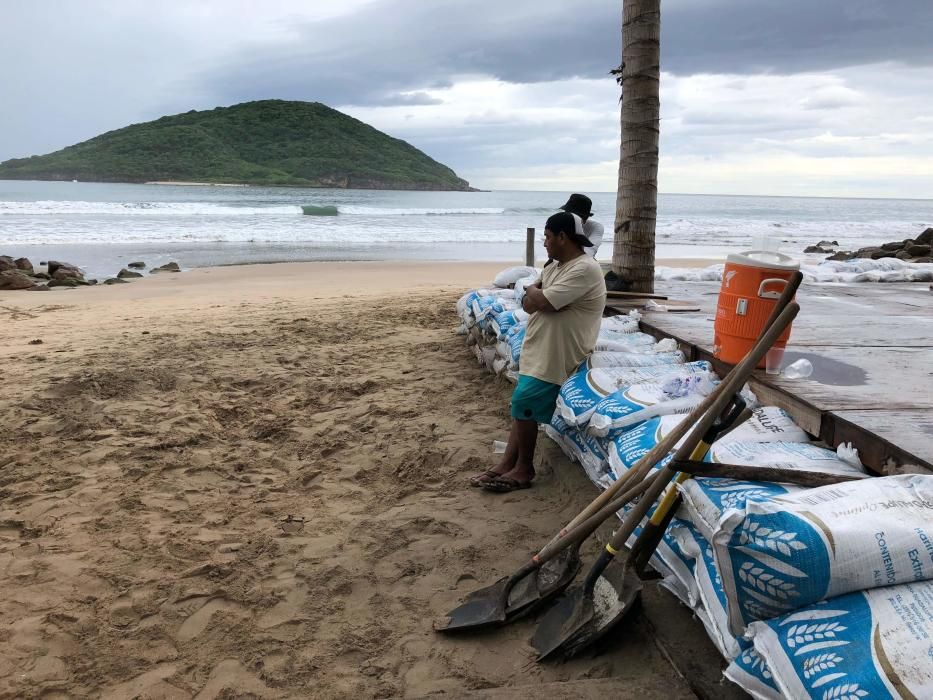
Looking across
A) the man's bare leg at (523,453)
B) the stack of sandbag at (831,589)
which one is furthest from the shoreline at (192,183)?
the stack of sandbag at (831,589)

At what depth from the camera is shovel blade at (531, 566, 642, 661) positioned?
7.38 ft

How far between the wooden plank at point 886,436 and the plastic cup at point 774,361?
568 millimetres

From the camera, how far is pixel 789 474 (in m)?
2.07

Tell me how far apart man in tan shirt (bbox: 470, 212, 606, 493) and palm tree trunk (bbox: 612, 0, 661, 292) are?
2.05 meters

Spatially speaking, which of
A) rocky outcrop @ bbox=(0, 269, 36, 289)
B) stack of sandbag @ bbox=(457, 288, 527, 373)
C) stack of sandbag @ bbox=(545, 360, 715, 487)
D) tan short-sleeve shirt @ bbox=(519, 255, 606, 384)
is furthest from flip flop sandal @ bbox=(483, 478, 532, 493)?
rocky outcrop @ bbox=(0, 269, 36, 289)

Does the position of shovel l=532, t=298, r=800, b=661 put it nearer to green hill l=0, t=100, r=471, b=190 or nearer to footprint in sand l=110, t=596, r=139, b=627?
footprint in sand l=110, t=596, r=139, b=627

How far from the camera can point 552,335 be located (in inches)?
142

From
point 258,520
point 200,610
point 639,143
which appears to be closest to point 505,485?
point 258,520

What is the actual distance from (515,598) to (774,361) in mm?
1609

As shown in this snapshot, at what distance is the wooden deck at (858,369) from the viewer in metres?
2.35

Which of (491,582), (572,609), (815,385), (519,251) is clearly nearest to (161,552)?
(491,582)

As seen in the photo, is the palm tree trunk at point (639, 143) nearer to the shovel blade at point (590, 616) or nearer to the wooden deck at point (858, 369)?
the wooden deck at point (858, 369)

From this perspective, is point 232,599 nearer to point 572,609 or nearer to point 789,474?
point 572,609

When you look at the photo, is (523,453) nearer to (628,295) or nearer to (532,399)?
(532,399)
